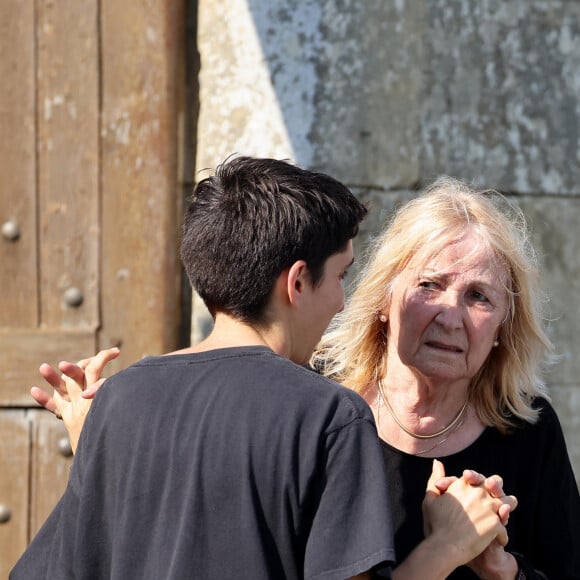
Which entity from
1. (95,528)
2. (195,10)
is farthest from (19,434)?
(95,528)

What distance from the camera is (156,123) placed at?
2.80m

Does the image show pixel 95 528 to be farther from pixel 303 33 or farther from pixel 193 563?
pixel 303 33

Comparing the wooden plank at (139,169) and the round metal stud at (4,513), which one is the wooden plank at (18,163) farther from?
the round metal stud at (4,513)

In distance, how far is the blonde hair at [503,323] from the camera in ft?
6.38

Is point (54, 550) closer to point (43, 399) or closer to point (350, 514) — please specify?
point (43, 399)

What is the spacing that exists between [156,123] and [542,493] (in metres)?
1.53

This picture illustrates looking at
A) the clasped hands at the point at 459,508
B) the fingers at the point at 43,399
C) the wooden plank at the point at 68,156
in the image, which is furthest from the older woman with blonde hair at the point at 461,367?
the wooden plank at the point at 68,156

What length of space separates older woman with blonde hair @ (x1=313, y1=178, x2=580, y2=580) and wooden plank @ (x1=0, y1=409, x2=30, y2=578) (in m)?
1.12

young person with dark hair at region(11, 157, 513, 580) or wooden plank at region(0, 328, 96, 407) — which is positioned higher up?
young person with dark hair at region(11, 157, 513, 580)

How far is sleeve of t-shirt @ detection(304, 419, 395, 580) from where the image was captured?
125 cm

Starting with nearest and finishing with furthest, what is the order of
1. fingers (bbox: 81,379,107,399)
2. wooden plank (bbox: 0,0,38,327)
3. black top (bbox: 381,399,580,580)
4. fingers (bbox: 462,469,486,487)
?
1. fingers (bbox: 462,469,486,487)
2. fingers (bbox: 81,379,107,399)
3. black top (bbox: 381,399,580,580)
4. wooden plank (bbox: 0,0,38,327)

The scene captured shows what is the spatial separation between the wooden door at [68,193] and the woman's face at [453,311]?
1.09 metres

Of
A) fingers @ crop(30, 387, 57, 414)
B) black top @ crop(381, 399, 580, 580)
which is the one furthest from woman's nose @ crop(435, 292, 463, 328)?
fingers @ crop(30, 387, 57, 414)

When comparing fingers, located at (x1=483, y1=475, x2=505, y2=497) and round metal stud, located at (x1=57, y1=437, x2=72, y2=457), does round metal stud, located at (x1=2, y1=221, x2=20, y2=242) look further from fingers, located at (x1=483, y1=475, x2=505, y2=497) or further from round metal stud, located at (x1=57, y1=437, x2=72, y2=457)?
fingers, located at (x1=483, y1=475, x2=505, y2=497)
